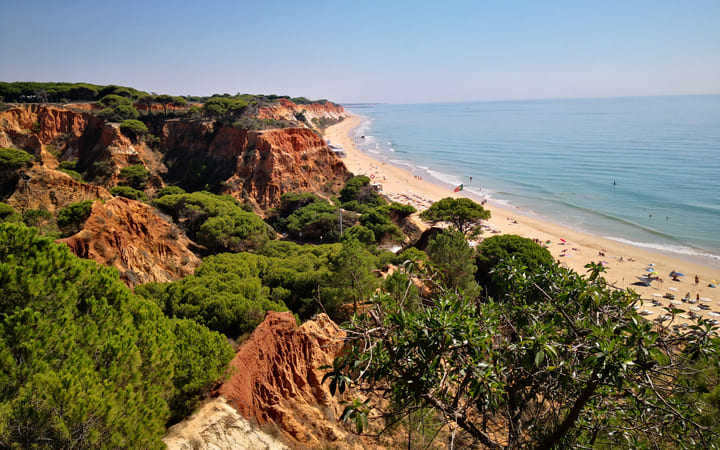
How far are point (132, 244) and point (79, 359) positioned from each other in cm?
1399

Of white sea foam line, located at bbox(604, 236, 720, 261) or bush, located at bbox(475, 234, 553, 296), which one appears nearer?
bush, located at bbox(475, 234, 553, 296)

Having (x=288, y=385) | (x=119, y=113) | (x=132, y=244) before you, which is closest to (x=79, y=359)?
(x=288, y=385)

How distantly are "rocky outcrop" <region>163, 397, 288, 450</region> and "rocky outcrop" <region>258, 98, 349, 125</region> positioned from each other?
70204 mm

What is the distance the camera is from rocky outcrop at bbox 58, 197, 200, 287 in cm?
1606

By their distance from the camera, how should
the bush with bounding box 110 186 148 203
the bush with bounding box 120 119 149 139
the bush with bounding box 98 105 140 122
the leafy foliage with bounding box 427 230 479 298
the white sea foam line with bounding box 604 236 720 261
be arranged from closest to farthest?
the leafy foliage with bounding box 427 230 479 298, the bush with bounding box 110 186 148 203, the white sea foam line with bounding box 604 236 720 261, the bush with bounding box 120 119 149 139, the bush with bounding box 98 105 140 122

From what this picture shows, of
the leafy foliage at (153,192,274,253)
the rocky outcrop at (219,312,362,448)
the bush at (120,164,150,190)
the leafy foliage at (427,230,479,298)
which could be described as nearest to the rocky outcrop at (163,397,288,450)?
the rocky outcrop at (219,312,362,448)

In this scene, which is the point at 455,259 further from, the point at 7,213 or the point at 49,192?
the point at 49,192

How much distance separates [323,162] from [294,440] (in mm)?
44562

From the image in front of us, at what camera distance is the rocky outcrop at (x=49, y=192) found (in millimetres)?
24938

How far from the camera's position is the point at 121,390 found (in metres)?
6.23

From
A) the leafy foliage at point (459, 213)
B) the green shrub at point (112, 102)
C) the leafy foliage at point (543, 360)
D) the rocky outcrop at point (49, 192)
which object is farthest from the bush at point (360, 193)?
the leafy foliage at point (543, 360)

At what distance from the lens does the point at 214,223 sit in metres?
25.4

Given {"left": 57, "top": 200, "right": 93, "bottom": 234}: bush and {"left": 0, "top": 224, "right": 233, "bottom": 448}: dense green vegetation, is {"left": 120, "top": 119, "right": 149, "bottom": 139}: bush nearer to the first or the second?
{"left": 57, "top": 200, "right": 93, "bottom": 234}: bush

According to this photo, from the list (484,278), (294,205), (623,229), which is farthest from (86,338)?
(623,229)
